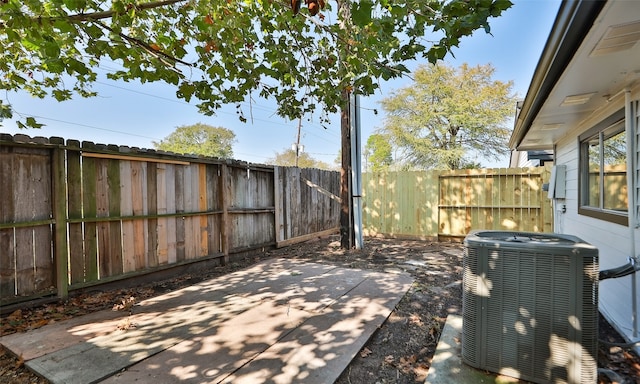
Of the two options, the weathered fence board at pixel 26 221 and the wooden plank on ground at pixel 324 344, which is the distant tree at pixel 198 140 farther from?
the wooden plank on ground at pixel 324 344

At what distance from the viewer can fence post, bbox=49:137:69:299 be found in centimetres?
304

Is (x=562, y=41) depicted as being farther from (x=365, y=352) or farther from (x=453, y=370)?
(x=365, y=352)

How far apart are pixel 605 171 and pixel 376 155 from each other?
2510cm

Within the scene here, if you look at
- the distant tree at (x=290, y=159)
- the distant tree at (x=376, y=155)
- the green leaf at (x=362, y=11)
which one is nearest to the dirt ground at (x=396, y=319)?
the green leaf at (x=362, y=11)

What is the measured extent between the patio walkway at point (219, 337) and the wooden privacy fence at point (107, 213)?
29.2 inches

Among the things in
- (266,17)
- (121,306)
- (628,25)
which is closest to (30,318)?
(121,306)

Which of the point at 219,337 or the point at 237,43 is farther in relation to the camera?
the point at 237,43

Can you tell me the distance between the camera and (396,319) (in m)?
2.87

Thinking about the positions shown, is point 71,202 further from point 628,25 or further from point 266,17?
point 628,25

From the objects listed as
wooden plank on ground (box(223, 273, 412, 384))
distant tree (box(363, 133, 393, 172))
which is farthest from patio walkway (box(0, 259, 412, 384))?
distant tree (box(363, 133, 393, 172))

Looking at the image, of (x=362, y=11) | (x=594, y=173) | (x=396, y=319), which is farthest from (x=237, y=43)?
(x=594, y=173)

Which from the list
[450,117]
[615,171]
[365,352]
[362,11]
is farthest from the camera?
[450,117]

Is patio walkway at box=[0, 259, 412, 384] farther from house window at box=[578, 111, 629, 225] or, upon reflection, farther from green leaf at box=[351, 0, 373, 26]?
green leaf at box=[351, 0, 373, 26]

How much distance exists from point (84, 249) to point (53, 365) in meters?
1.66
